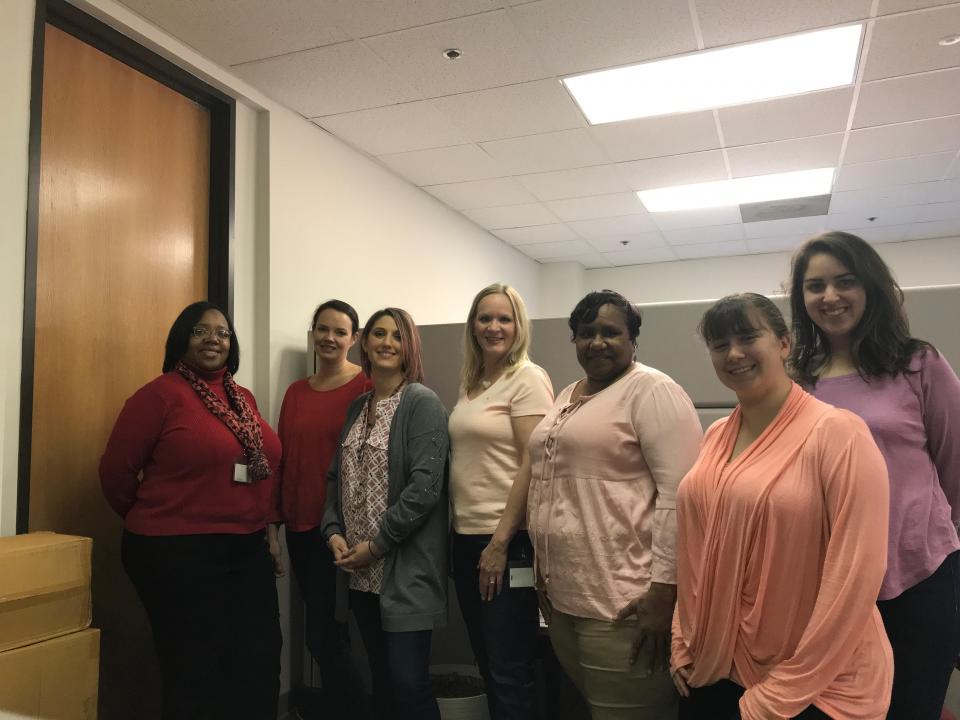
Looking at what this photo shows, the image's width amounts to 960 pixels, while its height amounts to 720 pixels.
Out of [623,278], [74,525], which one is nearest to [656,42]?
[74,525]

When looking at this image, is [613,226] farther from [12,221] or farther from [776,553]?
[776,553]

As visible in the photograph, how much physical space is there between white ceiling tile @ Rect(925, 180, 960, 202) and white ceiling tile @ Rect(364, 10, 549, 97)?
314 centimetres

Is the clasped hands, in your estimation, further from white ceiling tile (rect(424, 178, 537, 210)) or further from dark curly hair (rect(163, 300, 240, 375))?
white ceiling tile (rect(424, 178, 537, 210))

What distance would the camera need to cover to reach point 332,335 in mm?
2549

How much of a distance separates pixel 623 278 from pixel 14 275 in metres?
5.79

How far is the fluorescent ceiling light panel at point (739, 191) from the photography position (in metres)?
4.46

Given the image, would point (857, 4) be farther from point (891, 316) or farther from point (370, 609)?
point (370, 609)

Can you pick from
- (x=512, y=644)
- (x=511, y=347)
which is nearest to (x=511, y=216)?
Result: (x=511, y=347)

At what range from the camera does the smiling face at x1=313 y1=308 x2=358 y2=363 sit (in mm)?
2551

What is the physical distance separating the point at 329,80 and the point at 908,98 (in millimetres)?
2587

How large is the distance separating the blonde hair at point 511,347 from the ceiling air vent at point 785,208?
3.63 metres

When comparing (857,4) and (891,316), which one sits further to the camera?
(857,4)

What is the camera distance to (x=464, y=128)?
3535 millimetres

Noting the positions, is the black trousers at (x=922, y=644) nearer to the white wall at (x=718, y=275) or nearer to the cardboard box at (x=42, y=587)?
the cardboard box at (x=42, y=587)
